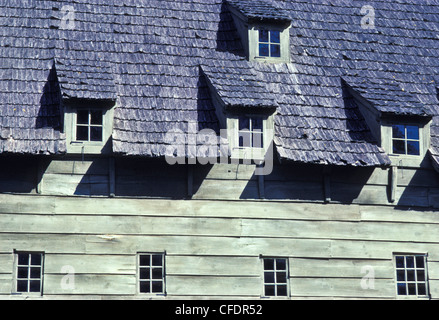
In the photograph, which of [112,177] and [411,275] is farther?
[411,275]

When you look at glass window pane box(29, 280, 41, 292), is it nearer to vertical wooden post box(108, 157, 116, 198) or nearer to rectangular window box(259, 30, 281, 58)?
vertical wooden post box(108, 157, 116, 198)

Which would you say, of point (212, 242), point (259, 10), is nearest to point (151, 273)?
point (212, 242)

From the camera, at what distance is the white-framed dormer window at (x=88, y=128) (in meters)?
15.2

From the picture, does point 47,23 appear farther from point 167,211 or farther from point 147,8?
point 167,211

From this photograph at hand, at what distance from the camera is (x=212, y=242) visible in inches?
604

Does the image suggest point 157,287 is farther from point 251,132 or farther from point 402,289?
point 402,289

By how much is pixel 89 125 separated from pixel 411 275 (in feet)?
22.4

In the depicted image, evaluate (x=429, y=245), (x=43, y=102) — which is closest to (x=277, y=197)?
(x=429, y=245)

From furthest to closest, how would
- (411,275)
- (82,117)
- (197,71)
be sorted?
(197,71), (411,275), (82,117)

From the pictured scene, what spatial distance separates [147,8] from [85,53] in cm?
209

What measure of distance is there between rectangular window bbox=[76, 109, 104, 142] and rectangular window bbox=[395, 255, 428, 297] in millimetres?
6250

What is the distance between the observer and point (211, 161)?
15469mm

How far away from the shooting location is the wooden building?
15.0 metres

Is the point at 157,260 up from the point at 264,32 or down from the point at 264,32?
down
